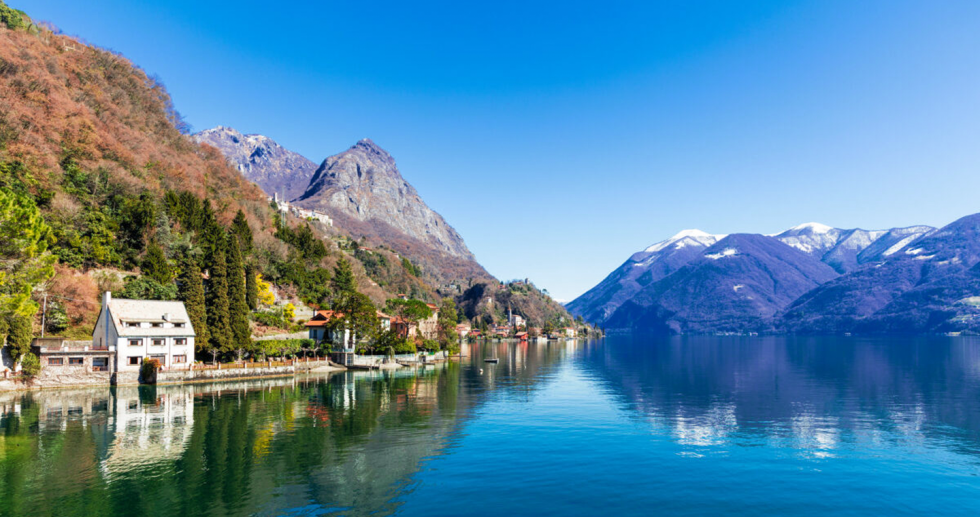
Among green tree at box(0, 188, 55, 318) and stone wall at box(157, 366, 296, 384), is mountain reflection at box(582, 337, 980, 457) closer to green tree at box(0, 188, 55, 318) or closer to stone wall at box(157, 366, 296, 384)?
stone wall at box(157, 366, 296, 384)

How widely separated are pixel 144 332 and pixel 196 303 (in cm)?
886

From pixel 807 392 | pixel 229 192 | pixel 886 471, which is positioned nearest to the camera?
pixel 886 471

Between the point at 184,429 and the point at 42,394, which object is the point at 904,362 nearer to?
the point at 184,429

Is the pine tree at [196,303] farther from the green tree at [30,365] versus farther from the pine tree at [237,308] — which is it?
the green tree at [30,365]

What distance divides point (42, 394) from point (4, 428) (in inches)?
779

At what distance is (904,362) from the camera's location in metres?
124

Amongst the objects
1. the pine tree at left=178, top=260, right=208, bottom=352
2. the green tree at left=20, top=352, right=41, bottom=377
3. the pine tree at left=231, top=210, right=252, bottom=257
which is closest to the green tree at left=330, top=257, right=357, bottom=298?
the pine tree at left=231, top=210, right=252, bottom=257

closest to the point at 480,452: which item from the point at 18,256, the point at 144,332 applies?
the point at 18,256

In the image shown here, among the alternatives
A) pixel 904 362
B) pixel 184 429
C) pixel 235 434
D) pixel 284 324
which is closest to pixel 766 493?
pixel 235 434

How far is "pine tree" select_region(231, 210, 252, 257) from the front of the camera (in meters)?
112

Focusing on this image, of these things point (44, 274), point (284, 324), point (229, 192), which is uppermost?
point (229, 192)

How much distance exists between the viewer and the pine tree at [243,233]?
4390 inches

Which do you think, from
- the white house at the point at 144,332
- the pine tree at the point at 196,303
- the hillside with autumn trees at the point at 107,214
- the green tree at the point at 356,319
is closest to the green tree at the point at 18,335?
the hillside with autumn trees at the point at 107,214

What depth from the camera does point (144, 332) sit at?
232 feet
